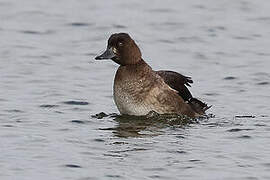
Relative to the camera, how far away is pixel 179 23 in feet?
69.9

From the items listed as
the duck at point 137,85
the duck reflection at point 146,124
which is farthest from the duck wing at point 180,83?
the duck reflection at point 146,124

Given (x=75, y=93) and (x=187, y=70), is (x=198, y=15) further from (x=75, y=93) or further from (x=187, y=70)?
(x=75, y=93)

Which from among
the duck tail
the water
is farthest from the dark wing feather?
the water

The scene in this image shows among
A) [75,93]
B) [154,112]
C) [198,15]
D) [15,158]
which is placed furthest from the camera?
[198,15]

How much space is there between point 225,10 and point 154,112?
917 centimetres

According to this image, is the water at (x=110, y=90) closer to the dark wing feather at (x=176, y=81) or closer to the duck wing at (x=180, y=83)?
the duck wing at (x=180, y=83)

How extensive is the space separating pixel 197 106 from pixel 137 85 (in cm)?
109

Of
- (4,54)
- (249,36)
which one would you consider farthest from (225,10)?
(4,54)

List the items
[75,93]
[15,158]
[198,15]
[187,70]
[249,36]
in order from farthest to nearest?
[198,15] → [249,36] → [187,70] → [75,93] → [15,158]

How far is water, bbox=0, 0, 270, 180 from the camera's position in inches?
451

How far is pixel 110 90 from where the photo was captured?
15898 millimetres

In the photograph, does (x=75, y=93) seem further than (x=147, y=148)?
Yes

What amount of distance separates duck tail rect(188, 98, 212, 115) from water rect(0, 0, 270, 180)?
23cm

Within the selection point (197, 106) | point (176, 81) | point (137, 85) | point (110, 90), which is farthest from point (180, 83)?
point (110, 90)
